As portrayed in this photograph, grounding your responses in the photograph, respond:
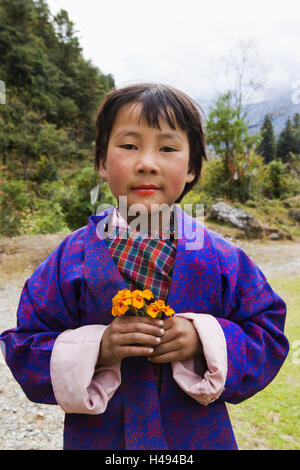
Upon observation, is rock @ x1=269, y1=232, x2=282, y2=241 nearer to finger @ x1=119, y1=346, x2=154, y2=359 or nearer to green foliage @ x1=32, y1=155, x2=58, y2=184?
green foliage @ x1=32, y1=155, x2=58, y2=184

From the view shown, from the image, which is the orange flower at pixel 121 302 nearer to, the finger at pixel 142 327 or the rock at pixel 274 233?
the finger at pixel 142 327

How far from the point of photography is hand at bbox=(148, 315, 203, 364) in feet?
2.55

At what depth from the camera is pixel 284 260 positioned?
23.3 ft

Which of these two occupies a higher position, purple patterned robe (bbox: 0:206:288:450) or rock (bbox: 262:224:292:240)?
purple patterned robe (bbox: 0:206:288:450)

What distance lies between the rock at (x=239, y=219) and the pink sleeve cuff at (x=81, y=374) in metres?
8.41

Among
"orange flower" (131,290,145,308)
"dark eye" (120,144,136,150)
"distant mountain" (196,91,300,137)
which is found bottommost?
"orange flower" (131,290,145,308)

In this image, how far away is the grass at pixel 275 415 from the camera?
2115 millimetres

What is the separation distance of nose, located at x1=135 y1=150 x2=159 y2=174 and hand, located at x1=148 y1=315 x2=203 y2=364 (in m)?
0.36

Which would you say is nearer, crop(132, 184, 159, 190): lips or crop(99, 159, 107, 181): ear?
crop(132, 184, 159, 190): lips

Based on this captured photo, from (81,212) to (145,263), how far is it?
803 centimetres

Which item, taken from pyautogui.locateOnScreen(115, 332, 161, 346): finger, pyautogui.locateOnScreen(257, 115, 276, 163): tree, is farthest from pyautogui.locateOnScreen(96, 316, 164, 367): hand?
pyautogui.locateOnScreen(257, 115, 276, 163): tree

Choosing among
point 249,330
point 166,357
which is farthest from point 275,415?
point 166,357

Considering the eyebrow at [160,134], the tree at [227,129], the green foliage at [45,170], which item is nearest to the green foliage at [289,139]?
the tree at [227,129]

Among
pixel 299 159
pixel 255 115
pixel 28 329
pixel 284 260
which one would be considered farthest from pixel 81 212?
pixel 299 159
